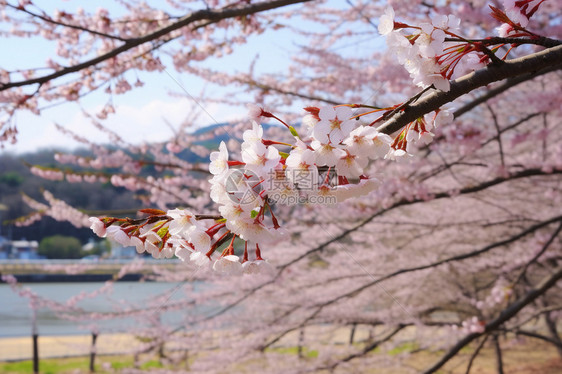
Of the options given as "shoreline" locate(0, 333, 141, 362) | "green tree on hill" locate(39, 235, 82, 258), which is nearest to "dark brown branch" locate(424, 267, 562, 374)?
"shoreline" locate(0, 333, 141, 362)

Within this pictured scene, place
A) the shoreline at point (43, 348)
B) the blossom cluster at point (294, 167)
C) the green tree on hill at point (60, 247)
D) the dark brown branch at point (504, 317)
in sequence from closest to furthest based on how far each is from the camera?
the blossom cluster at point (294, 167) → the dark brown branch at point (504, 317) → the shoreline at point (43, 348) → the green tree on hill at point (60, 247)

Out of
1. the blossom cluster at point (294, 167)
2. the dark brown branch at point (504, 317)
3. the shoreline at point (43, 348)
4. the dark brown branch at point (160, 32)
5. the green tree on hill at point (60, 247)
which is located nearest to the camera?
the blossom cluster at point (294, 167)

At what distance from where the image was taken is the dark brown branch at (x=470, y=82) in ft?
2.33

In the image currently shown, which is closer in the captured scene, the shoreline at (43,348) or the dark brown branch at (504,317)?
the dark brown branch at (504,317)

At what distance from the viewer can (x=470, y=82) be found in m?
0.75

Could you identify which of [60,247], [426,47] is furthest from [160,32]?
[60,247]

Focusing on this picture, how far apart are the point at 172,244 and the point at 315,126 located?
0.34 meters

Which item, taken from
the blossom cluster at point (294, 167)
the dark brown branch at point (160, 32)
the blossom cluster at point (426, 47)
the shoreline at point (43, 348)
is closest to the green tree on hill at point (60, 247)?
the shoreline at point (43, 348)

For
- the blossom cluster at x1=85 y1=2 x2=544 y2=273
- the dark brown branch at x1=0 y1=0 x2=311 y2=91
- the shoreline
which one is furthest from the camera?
the shoreline

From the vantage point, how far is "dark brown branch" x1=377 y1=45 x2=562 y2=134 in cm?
71

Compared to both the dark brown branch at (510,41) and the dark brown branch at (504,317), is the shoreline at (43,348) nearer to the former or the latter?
the dark brown branch at (504,317)

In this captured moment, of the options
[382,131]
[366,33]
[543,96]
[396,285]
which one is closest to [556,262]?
[396,285]

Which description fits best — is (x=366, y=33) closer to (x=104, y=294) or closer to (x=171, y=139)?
(x=171, y=139)

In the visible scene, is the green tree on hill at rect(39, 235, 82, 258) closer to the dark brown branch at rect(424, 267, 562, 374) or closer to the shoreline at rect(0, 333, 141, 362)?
the shoreline at rect(0, 333, 141, 362)
